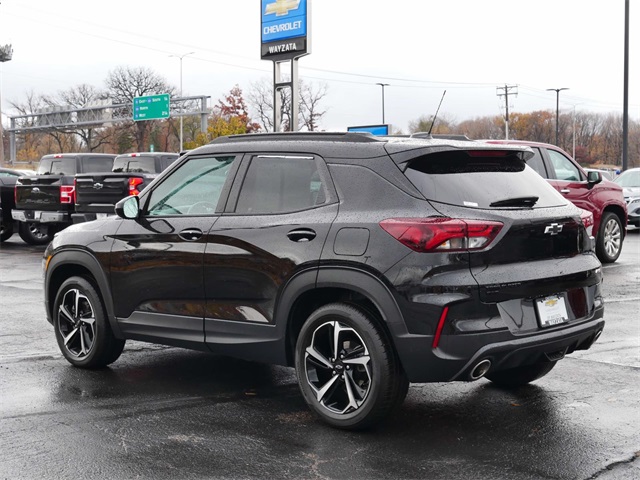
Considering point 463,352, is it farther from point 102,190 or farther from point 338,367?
point 102,190

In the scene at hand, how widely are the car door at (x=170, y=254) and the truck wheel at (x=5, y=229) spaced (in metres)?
15.6

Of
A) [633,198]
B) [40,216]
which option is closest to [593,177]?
[633,198]

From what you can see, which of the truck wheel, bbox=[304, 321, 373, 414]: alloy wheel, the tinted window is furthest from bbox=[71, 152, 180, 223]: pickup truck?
bbox=[304, 321, 373, 414]: alloy wheel

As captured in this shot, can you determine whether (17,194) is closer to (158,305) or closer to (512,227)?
(158,305)

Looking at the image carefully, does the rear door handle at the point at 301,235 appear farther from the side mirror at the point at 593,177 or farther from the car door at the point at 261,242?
the side mirror at the point at 593,177

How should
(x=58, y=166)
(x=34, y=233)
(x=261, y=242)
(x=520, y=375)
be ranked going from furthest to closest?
(x=58, y=166) < (x=34, y=233) < (x=520, y=375) < (x=261, y=242)

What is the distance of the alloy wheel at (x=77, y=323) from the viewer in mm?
6789

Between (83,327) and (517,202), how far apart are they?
11.9 feet

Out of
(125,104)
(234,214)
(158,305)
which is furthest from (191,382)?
(125,104)

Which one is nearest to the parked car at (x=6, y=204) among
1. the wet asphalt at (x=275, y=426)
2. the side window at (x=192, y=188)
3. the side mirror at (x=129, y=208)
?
the wet asphalt at (x=275, y=426)

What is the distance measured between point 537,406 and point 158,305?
2722 millimetres

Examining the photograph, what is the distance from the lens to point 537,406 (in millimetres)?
5680

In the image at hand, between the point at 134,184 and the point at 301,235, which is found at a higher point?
the point at 134,184

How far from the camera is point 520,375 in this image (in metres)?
6.13
